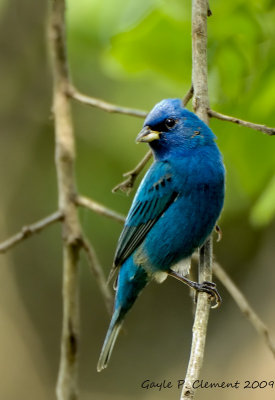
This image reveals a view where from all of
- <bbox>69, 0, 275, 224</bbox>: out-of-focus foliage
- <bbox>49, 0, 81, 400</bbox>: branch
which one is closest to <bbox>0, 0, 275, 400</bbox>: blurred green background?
<bbox>49, 0, 81, 400</bbox>: branch

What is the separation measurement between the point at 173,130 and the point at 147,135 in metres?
0.21

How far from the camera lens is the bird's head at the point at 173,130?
448 cm

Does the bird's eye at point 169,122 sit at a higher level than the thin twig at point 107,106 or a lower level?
lower

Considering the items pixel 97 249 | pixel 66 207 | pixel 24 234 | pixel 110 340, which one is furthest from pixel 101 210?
pixel 97 249

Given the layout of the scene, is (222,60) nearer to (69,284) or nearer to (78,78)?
(69,284)

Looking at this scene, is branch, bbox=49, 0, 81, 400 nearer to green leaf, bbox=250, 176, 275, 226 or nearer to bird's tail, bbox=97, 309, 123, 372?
bird's tail, bbox=97, 309, 123, 372

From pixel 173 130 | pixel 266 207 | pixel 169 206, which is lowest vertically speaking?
pixel 169 206

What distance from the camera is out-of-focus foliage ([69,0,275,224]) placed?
13.3 feet

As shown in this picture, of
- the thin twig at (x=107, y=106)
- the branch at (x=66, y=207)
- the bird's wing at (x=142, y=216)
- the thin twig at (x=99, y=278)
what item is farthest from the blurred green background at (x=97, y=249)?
the thin twig at (x=99, y=278)

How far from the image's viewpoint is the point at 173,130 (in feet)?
15.1

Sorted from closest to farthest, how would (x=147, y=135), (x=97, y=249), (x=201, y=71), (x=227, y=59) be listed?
(x=201, y=71), (x=227, y=59), (x=147, y=135), (x=97, y=249)

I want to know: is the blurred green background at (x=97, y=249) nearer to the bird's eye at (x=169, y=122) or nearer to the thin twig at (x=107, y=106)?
the thin twig at (x=107, y=106)

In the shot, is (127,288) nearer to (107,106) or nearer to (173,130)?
(173,130)

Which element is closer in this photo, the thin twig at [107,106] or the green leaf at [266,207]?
the green leaf at [266,207]
